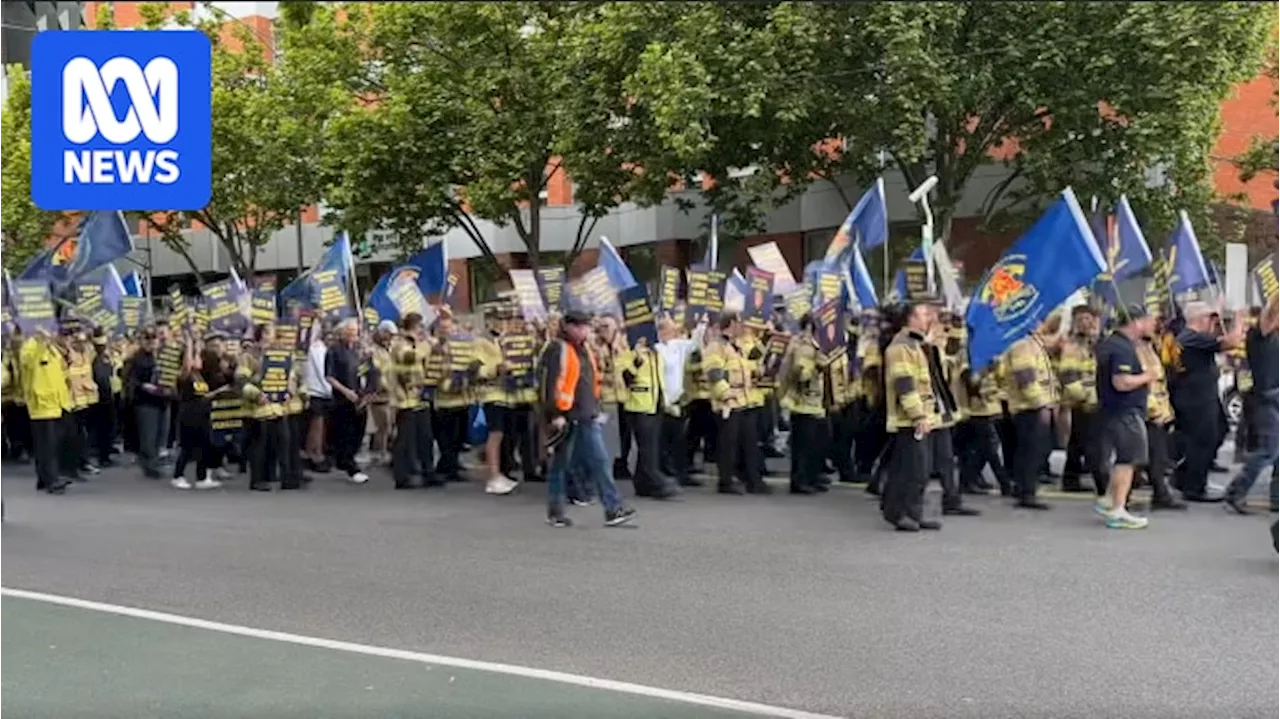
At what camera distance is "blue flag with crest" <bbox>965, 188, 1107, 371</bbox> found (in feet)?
32.0

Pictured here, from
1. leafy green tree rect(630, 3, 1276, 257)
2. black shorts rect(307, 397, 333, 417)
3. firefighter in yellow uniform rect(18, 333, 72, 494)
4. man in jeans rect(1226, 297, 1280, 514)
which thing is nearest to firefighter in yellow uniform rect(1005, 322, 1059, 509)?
man in jeans rect(1226, 297, 1280, 514)

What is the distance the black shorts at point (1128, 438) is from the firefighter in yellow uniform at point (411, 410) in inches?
251

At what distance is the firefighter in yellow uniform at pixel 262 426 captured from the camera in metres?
12.6

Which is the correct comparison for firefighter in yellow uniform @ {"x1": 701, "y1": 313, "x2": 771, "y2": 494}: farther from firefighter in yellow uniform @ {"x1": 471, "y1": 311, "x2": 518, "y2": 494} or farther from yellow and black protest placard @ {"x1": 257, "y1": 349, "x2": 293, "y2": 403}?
yellow and black protest placard @ {"x1": 257, "y1": 349, "x2": 293, "y2": 403}

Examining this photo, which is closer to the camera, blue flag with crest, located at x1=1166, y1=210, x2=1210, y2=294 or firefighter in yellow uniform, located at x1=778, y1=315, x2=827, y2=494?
firefighter in yellow uniform, located at x1=778, y1=315, x2=827, y2=494

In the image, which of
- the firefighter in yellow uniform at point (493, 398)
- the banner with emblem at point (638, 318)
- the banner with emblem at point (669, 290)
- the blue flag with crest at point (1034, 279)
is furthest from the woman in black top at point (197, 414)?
the blue flag with crest at point (1034, 279)

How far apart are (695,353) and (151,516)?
505cm

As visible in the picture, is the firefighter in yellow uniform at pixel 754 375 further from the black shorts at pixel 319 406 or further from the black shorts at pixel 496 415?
the black shorts at pixel 319 406

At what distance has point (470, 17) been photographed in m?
5.00

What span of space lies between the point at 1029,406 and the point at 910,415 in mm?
1560

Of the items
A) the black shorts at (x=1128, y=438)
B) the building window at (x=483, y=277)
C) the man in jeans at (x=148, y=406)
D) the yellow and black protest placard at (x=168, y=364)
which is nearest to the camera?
the black shorts at (x=1128, y=438)

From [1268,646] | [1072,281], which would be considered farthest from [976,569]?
[1072,281]

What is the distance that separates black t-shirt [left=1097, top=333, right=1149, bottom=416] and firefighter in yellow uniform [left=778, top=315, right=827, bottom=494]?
283 cm

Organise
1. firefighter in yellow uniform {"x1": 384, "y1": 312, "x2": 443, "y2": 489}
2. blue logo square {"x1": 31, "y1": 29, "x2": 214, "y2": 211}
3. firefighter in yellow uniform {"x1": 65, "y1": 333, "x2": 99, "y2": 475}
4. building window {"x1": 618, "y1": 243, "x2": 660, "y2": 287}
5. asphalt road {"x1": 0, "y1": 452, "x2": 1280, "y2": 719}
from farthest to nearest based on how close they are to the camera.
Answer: building window {"x1": 618, "y1": 243, "x2": 660, "y2": 287}
firefighter in yellow uniform {"x1": 65, "y1": 333, "x2": 99, "y2": 475}
firefighter in yellow uniform {"x1": 384, "y1": 312, "x2": 443, "y2": 489}
blue logo square {"x1": 31, "y1": 29, "x2": 214, "y2": 211}
asphalt road {"x1": 0, "y1": 452, "x2": 1280, "y2": 719}
